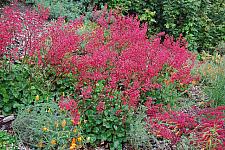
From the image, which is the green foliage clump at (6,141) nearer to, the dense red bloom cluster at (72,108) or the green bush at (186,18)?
the dense red bloom cluster at (72,108)

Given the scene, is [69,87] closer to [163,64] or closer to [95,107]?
[95,107]

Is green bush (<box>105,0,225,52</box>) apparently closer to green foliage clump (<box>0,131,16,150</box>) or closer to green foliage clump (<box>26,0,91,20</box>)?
green foliage clump (<box>26,0,91,20</box>)

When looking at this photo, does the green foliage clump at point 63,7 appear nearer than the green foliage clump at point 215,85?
No

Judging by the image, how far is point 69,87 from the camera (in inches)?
183

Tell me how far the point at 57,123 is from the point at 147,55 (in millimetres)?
1653

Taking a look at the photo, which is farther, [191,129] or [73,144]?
[191,129]

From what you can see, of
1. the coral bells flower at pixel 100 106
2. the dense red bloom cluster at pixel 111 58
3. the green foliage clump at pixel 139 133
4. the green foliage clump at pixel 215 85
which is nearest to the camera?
Result: the coral bells flower at pixel 100 106

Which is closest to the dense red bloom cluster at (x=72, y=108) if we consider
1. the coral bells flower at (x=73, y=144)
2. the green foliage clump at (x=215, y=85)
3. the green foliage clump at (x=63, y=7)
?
the coral bells flower at (x=73, y=144)

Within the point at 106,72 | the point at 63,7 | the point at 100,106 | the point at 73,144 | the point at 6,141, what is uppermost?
the point at 63,7

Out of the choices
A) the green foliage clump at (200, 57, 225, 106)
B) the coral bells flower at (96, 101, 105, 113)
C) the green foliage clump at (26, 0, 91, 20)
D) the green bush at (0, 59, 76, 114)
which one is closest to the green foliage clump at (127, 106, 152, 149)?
the coral bells flower at (96, 101, 105, 113)

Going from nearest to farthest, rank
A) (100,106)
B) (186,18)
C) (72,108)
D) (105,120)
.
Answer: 1. (72,108)
2. (100,106)
3. (105,120)
4. (186,18)

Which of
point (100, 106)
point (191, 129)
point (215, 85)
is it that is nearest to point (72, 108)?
point (100, 106)

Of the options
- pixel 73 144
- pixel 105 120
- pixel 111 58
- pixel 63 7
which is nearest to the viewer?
pixel 73 144

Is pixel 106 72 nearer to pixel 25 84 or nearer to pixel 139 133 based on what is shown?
pixel 139 133
